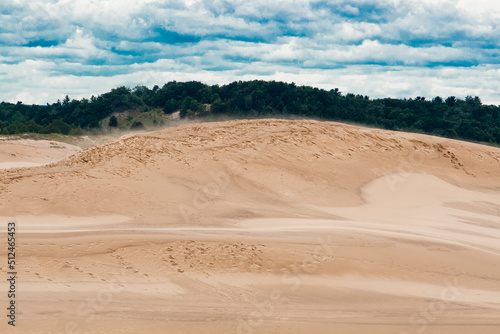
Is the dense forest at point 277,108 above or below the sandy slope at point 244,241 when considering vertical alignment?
above

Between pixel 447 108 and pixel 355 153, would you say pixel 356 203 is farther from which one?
pixel 447 108

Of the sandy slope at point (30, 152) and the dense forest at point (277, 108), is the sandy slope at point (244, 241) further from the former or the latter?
the dense forest at point (277, 108)

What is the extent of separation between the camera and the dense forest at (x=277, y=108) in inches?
2420

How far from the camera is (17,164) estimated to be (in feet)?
103

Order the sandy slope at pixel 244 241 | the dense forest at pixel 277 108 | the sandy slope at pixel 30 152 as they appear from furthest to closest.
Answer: the dense forest at pixel 277 108, the sandy slope at pixel 30 152, the sandy slope at pixel 244 241

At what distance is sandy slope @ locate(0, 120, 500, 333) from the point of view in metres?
11.4

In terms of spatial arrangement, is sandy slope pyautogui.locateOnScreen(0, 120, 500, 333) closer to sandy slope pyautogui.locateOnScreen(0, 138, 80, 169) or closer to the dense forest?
sandy slope pyautogui.locateOnScreen(0, 138, 80, 169)

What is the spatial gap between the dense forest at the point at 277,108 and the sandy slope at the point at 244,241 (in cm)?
3731

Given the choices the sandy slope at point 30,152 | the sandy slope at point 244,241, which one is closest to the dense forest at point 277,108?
the sandy slope at point 30,152

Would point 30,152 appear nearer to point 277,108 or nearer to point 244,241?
point 244,241

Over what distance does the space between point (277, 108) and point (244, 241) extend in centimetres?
5025

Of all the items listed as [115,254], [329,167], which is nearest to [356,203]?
[329,167]

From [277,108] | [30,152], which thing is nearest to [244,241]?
[30,152]

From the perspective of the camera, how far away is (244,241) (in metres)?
14.1
